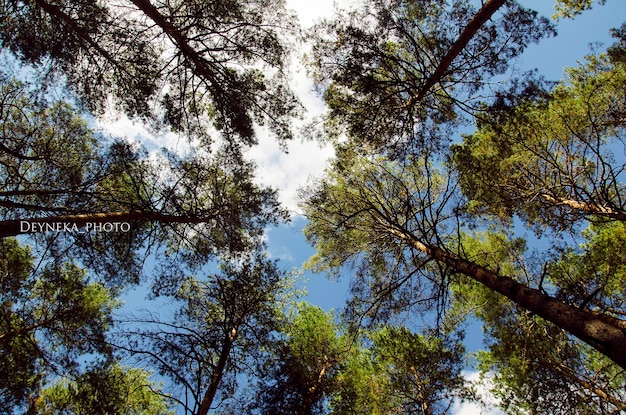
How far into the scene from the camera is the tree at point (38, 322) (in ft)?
22.6

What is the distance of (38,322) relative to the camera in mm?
7703

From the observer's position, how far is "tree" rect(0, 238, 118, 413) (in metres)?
6.88

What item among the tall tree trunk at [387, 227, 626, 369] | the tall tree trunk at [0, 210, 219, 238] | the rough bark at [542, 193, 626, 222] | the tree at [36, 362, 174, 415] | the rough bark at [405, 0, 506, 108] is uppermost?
the rough bark at [405, 0, 506, 108]

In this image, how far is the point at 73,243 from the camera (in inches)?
262

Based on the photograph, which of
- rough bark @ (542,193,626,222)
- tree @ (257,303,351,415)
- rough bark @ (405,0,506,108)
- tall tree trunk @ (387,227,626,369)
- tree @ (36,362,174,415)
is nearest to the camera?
tall tree trunk @ (387,227,626,369)

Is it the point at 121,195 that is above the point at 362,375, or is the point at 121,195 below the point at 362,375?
above

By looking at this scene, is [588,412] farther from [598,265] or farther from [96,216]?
[96,216]

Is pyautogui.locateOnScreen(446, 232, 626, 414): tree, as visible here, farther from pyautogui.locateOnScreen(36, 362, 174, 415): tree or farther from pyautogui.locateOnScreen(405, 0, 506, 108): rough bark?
pyautogui.locateOnScreen(36, 362, 174, 415): tree

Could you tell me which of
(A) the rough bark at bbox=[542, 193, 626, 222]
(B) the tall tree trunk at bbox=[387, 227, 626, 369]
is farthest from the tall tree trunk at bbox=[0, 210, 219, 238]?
(A) the rough bark at bbox=[542, 193, 626, 222]

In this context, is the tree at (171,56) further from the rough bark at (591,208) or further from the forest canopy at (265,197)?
the rough bark at (591,208)

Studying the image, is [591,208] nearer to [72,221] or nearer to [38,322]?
[72,221]

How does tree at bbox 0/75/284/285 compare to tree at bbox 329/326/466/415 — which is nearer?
tree at bbox 0/75/284/285

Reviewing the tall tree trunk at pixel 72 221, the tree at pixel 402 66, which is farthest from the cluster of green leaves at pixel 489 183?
the tall tree trunk at pixel 72 221

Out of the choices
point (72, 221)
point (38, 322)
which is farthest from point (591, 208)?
point (38, 322)
